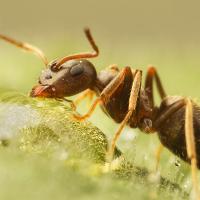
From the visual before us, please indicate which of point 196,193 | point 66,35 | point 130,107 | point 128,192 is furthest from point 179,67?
point 128,192

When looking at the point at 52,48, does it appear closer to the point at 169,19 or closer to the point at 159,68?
the point at 159,68

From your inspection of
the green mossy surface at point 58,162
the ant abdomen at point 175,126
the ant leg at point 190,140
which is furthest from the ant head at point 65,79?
the ant leg at point 190,140

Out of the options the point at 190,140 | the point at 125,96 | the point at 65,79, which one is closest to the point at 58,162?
the point at 190,140

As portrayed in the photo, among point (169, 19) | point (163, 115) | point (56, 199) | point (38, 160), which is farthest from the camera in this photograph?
point (169, 19)

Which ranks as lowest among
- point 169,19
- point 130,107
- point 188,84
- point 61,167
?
point 169,19

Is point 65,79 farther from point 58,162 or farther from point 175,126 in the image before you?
point 58,162

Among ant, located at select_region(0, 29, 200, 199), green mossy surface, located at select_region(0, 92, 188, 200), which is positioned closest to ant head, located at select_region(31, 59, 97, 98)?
ant, located at select_region(0, 29, 200, 199)
